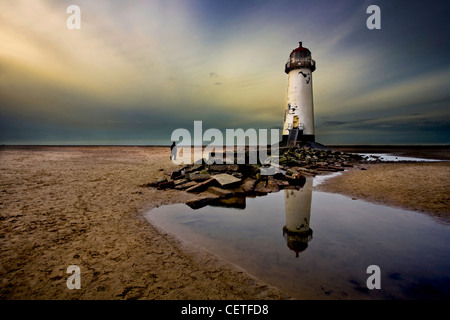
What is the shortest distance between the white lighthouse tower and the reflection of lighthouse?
17094 millimetres

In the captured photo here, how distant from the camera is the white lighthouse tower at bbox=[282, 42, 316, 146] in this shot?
22906 mm

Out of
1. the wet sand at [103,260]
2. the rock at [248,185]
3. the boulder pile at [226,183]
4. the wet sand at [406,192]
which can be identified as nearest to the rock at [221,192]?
the boulder pile at [226,183]

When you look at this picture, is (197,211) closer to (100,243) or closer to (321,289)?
(100,243)

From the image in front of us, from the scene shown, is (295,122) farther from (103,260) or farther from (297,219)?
(103,260)

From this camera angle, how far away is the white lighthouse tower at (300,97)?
22906 millimetres

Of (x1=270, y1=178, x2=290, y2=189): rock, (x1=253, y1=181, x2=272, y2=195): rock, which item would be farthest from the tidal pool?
(x1=270, y1=178, x2=290, y2=189): rock

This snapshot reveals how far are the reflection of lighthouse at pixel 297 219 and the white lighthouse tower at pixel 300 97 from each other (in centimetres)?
1709

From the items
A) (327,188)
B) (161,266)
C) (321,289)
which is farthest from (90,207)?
(327,188)

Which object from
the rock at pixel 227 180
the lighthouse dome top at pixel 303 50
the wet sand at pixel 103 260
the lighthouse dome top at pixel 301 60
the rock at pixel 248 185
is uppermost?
the lighthouse dome top at pixel 303 50

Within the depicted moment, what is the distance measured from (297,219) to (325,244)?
1372mm

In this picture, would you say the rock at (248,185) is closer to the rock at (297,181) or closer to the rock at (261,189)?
the rock at (261,189)

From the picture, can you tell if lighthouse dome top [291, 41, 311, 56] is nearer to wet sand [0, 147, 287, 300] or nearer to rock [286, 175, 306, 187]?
rock [286, 175, 306, 187]

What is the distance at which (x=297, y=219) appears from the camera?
197 inches

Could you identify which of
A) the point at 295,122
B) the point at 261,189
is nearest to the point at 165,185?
the point at 261,189
